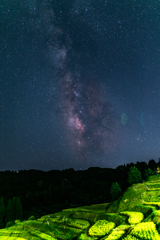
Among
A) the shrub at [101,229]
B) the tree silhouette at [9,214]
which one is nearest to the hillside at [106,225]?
the shrub at [101,229]

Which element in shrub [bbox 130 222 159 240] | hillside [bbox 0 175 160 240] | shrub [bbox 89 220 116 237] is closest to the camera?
shrub [bbox 130 222 159 240]

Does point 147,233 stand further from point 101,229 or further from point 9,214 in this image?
point 9,214

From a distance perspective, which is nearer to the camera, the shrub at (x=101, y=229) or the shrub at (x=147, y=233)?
the shrub at (x=147, y=233)

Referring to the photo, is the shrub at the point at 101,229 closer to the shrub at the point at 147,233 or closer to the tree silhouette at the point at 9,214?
the shrub at the point at 147,233

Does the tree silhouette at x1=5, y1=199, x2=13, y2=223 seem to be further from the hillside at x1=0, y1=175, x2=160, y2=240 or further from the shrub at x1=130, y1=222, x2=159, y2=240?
the shrub at x1=130, y1=222, x2=159, y2=240

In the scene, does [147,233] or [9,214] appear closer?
[147,233]

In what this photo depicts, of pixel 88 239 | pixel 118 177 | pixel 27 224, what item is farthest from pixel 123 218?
pixel 118 177

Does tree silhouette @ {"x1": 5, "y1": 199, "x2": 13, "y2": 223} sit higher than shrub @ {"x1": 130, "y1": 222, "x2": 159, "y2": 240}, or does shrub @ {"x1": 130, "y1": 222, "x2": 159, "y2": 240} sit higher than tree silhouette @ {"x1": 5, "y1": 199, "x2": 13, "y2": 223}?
shrub @ {"x1": 130, "y1": 222, "x2": 159, "y2": 240}

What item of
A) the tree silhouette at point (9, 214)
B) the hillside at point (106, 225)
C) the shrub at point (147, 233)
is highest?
the shrub at point (147, 233)

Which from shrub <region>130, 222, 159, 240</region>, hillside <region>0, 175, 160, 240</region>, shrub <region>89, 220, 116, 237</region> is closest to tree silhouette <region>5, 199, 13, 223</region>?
hillside <region>0, 175, 160, 240</region>

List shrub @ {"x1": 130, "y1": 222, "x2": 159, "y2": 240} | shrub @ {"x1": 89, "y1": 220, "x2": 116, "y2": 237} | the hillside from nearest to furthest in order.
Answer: shrub @ {"x1": 130, "y1": 222, "x2": 159, "y2": 240}, the hillside, shrub @ {"x1": 89, "y1": 220, "x2": 116, "y2": 237}

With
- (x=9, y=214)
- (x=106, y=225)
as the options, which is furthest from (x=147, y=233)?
(x=9, y=214)

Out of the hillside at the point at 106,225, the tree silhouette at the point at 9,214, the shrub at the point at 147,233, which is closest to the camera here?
the shrub at the point at 147,233

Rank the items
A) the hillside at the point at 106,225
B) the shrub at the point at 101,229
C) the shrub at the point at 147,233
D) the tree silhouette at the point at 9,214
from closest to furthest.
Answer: the shrub at the point at 147,233, the hillside at the point at 106,225, the shrub at the point at 101,229, the tree silhouette at the point at 9,214
